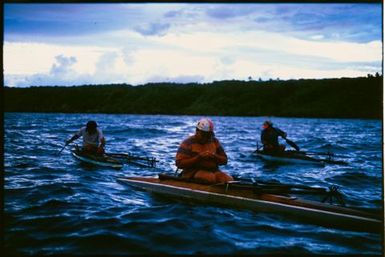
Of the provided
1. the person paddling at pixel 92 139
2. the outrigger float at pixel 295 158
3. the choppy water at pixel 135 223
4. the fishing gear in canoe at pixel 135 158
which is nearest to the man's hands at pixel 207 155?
the choppy water at pixel 135 223

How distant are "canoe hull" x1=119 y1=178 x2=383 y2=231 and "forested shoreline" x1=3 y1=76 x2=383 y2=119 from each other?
56.7 m

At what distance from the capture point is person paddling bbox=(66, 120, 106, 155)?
584 inches

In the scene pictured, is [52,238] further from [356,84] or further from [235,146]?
[356,84]

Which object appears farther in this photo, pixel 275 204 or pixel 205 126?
pixel 205 126

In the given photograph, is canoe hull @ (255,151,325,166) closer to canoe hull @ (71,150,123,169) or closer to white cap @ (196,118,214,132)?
canoe hull @ (71,150,123,169)

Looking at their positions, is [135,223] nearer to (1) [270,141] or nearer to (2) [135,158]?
(2) [135,158]

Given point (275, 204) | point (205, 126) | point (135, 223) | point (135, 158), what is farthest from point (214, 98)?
point (135, 223)

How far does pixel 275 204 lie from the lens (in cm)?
889

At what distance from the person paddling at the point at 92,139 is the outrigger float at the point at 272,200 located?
4.50 metres

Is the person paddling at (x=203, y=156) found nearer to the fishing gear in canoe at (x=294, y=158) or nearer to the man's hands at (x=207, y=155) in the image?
the man's hands at (x=207, y=155)

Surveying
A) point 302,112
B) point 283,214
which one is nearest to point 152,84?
point 302,112

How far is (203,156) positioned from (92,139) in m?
6.63

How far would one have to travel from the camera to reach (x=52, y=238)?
25.0 feet

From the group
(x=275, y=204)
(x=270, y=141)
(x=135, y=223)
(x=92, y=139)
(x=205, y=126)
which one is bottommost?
(x=135, y=223)
